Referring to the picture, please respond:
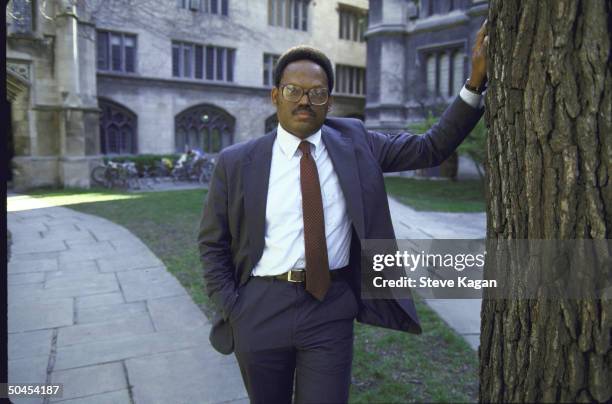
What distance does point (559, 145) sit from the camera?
170cm

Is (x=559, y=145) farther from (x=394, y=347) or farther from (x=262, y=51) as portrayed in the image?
(x=262, y=51)

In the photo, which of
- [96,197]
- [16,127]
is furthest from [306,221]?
[16,127]

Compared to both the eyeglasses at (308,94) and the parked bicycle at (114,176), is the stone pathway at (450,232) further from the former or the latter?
the parked bicycle at (114,176)

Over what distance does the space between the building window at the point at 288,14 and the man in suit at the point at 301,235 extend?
2231 cm

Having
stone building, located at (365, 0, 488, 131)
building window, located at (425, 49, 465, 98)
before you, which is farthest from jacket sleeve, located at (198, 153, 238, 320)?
building window, located at (425, 49, 465, 98)

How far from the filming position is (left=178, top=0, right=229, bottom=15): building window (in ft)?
56.4

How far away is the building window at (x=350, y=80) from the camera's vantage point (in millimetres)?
30641

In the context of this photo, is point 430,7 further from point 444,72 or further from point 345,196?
point 345,196

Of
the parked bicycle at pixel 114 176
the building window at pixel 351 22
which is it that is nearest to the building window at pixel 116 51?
the parked bicycle at pixel 114 176

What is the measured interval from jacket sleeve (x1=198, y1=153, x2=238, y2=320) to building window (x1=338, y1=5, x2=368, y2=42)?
Result: 25605 millimetres

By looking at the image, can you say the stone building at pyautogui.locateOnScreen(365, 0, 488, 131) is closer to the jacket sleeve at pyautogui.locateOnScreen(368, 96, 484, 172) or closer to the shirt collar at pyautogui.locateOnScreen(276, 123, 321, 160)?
the jacket sleeve at pyautogui.locateOnScreen(368, 96, 484, 172)

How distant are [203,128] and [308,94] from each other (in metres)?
24.5

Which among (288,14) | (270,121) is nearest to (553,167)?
(288,14)

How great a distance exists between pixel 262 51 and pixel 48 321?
76.6 feet
